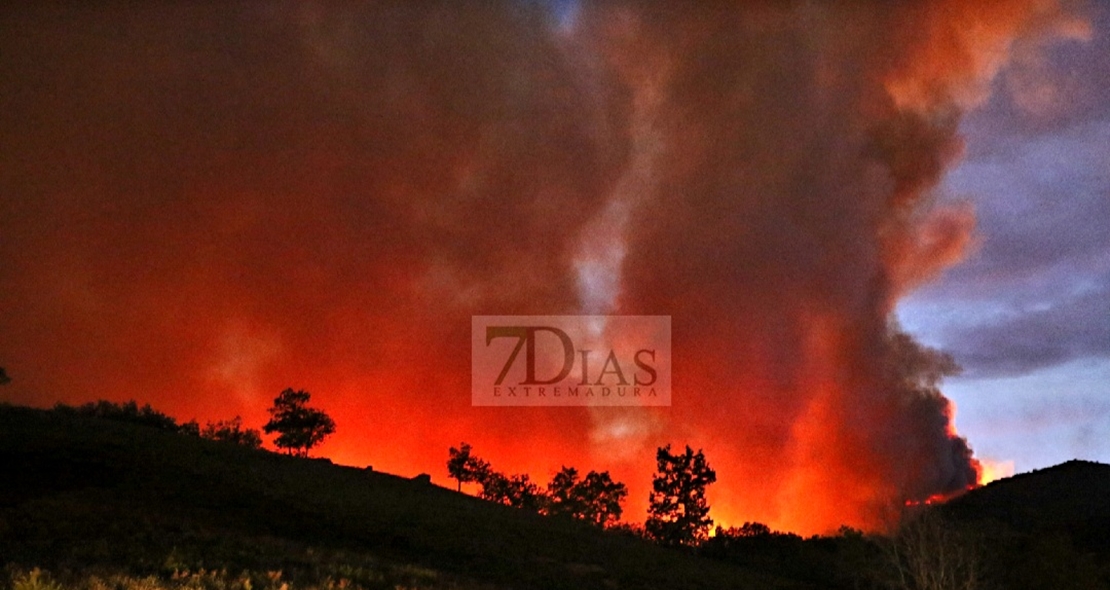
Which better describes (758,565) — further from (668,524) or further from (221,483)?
(221,483)

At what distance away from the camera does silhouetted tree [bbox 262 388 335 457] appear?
100 m

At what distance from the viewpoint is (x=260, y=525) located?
35312mm

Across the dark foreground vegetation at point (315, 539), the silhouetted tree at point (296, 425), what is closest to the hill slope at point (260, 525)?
the dark foreground vegetation at point (315, 539)

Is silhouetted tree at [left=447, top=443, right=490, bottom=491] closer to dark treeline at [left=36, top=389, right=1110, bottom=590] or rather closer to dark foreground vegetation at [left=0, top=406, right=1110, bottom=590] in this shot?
dark treeline at [left=36, top=389, right=1110, bottom=590]

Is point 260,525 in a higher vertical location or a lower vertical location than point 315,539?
higher

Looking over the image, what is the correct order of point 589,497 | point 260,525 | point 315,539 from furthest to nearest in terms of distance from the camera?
point 589,497, point 260,525, point 315,539

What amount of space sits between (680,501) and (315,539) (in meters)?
83.3

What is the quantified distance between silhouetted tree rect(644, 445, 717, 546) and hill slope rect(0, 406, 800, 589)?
4447 cm

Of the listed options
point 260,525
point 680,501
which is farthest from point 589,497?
point 260,525

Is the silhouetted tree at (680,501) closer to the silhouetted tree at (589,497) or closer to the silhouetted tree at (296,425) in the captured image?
the silhouetted tree at (589,497)

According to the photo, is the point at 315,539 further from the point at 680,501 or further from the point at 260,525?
the point at 680,501

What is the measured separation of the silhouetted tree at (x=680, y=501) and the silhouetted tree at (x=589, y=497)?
1147 centimetres

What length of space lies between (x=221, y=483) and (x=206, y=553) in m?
26.6

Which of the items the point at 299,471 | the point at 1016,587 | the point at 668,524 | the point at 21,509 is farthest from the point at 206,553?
the point at 668,524
